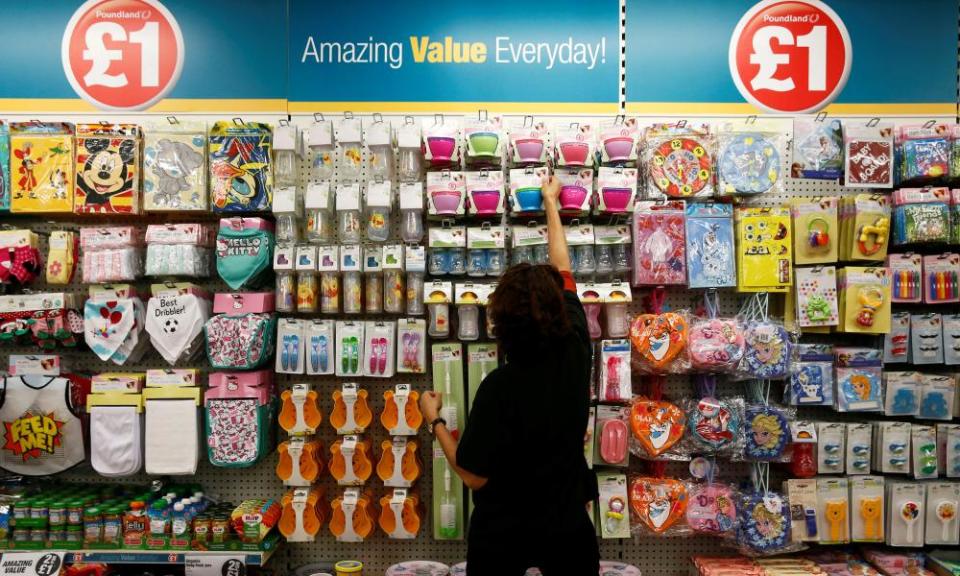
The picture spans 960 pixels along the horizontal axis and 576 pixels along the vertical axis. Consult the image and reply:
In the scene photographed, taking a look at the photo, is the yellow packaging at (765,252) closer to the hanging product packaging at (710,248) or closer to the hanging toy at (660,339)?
the hanging product packaging at (710,248)

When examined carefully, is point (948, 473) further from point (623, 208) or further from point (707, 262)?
point (623, 208)

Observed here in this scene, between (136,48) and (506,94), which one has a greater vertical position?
(136,48)

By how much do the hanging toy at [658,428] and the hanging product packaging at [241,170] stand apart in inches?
82.0

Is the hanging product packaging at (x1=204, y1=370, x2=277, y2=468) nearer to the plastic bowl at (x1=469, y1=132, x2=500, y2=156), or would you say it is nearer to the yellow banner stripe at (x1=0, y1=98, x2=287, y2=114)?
the yellow banner stripe at (x1=0, y1=98, x2=287, y2=114)

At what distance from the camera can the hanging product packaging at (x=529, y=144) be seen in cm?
298

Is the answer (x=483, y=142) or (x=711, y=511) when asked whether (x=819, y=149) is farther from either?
(x=711, y=511)

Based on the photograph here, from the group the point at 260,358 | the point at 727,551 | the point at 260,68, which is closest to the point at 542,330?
the point at 260,358

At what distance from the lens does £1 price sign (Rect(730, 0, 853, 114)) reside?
3301 mm

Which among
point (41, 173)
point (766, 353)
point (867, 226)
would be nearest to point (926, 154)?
point (867, 226)

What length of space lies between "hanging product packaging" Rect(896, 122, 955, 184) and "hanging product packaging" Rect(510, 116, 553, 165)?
1809 mm

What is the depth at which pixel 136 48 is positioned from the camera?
333cm

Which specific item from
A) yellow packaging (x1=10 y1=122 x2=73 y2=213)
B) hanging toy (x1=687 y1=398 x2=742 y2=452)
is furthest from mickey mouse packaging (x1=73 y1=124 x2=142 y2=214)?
hanging toy (x1=687 y1=398 x2=742 y2=452)

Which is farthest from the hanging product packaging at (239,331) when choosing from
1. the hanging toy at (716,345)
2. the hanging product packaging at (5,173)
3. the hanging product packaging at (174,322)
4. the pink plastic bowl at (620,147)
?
the hanging toy at (716,345)

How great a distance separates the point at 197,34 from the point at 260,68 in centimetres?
40
